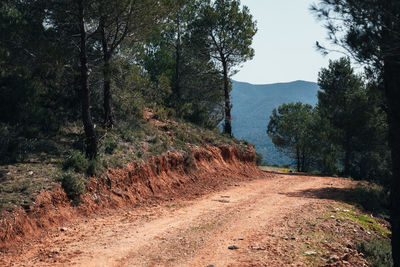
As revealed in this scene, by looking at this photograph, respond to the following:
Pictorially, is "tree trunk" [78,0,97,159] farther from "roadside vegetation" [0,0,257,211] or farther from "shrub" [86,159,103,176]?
"shrub" [86,159,103,176]

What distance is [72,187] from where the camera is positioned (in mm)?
9633

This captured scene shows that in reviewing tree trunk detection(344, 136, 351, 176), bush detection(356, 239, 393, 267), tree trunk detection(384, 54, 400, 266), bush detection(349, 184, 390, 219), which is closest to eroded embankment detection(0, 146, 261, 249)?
bush detection(349, 184, 390, 219)

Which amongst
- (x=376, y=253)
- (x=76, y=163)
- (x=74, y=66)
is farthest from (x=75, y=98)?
(x=376, y=253)

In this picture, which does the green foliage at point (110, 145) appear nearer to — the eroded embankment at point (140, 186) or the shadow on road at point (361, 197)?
the eroded embankment at point (140, 186)

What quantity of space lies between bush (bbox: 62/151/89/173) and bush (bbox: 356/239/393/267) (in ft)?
30.3

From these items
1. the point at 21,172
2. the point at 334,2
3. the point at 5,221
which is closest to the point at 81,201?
the point at 21,172

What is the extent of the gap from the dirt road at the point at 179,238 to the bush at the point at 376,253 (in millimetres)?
1818

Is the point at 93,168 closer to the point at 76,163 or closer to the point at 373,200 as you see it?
the point at 76,163

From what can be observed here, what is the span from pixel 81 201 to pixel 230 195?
6913 millimetres

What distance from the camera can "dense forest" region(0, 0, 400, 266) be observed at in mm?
8414

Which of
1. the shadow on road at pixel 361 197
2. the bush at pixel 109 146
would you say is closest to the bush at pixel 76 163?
the bush at pixel 109 146

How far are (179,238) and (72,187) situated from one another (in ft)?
13.9

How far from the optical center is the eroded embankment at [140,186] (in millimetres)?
7836

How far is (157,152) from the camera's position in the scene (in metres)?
14.9
